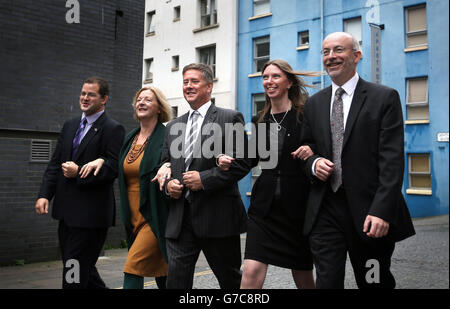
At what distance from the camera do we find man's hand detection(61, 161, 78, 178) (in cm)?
360

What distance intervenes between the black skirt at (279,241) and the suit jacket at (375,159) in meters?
0.53

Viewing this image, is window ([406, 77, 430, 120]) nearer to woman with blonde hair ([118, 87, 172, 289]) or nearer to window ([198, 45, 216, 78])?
window ([198, 45, 216, 78])

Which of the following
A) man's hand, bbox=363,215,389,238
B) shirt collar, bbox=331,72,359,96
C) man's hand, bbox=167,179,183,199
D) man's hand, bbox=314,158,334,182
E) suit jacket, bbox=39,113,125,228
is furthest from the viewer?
suit jacket, bbox=39,113,125,228

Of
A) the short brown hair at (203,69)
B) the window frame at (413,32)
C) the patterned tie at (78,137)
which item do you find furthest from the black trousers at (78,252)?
the window frame at (413,32)

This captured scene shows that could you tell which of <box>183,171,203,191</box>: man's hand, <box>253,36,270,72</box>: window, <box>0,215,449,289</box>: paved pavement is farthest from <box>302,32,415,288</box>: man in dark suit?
<box>253,36,270,72</box>: window

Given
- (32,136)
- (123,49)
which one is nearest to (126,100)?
(123,49)

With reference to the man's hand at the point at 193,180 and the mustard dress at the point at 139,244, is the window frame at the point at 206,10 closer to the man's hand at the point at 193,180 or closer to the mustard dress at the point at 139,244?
the mustard dress at the point at 139,244

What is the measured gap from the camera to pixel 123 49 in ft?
27.6

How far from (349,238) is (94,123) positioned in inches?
91.1

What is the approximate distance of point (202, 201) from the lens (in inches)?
128

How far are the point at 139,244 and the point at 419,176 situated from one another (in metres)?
5.48

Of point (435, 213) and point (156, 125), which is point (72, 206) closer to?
point (156, 125)

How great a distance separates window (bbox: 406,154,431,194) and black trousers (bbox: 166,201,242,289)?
3776mm

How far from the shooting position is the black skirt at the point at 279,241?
308 centimetres
